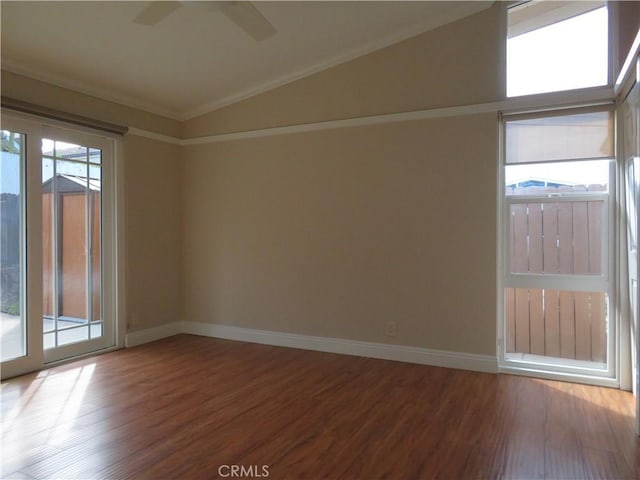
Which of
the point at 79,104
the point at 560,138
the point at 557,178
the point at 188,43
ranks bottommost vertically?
the point at 557,178

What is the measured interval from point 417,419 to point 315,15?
124 inches

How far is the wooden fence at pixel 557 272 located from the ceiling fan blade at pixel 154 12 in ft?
9.93

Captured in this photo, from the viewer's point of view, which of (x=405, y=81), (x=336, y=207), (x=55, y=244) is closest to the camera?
(x=55, y=244)

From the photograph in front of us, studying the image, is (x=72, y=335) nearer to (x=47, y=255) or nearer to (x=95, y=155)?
(x=47, y=255)

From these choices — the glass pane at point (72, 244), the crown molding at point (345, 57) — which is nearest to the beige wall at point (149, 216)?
the glass pane at point (72, 244)

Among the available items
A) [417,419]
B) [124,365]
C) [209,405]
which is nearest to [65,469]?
[209,405]

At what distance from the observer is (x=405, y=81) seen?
385cm

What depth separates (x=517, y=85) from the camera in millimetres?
3527

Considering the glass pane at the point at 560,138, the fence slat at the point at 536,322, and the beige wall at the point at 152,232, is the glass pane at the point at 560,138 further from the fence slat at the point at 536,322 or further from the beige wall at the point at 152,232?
the beige wall at the point at 152,232

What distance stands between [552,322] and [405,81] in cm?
252

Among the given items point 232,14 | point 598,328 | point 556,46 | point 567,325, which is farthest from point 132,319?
point 556,46

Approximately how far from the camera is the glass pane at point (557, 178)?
3.34 m

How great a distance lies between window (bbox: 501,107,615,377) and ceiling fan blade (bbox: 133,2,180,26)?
2775 millimetres

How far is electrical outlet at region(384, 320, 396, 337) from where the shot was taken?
12.8 ft
